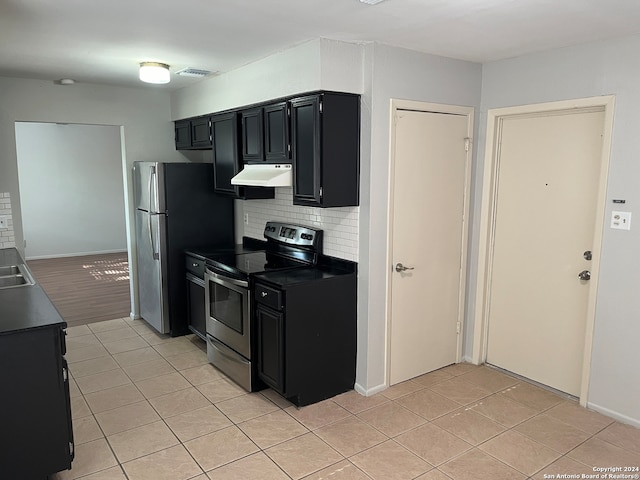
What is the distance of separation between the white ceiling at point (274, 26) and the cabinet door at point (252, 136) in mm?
405

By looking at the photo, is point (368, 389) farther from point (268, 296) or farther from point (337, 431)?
point (268, 296)

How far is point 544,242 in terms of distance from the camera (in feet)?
11.4

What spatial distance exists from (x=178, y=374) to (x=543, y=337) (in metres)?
2.80

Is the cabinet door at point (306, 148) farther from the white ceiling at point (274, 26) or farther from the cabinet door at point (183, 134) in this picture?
the cabinet door at point (183, 134)

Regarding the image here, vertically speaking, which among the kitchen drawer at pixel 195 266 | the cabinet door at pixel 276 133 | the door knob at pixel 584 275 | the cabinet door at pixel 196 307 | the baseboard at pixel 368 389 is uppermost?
the cabinet door at pixel 276 133

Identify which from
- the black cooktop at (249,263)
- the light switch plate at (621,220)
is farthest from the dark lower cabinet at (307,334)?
the light switch plate at (621,220)

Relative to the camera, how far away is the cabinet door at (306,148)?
3092 millimetres

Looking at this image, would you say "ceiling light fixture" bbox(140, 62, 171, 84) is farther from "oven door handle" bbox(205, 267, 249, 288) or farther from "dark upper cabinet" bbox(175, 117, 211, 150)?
"oven door handle" bbox(205, 267, 249, 288)

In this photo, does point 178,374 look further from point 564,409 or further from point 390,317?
point 564,409

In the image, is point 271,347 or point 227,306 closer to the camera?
point 271,347

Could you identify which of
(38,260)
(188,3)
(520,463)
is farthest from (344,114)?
(38,260)

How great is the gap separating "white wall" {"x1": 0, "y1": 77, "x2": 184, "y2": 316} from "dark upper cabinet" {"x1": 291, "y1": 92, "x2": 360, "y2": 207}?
2379 mm

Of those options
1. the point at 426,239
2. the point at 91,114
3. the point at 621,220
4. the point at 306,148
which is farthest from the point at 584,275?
the point at 91,114

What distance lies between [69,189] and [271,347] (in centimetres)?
698
